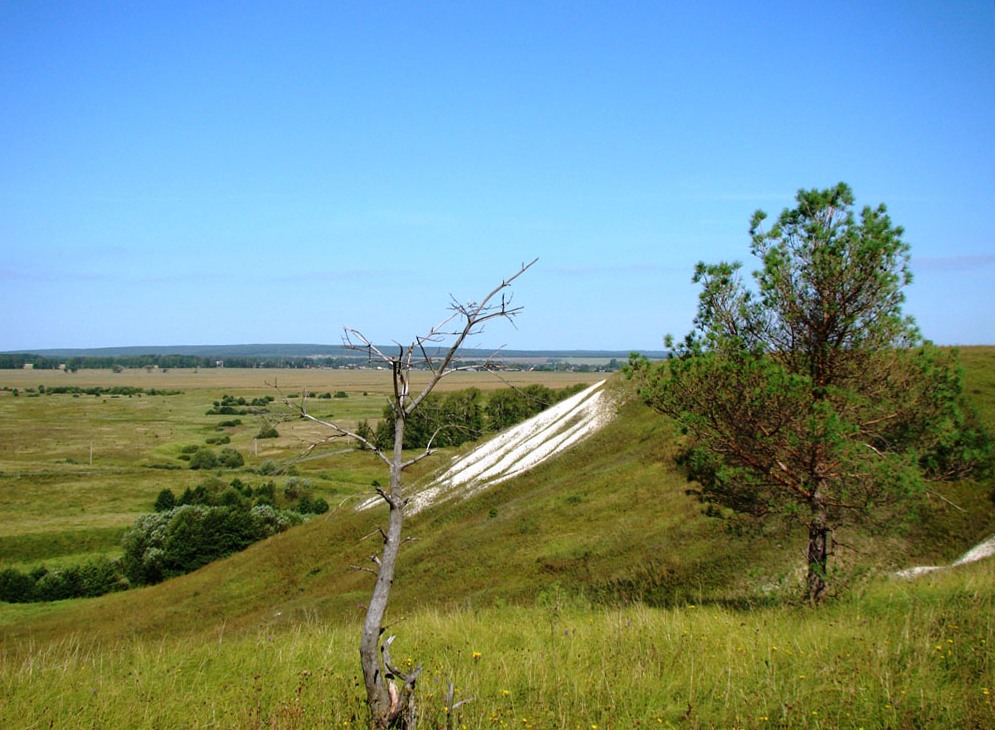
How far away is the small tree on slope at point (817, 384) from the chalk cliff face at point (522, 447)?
25.7 m

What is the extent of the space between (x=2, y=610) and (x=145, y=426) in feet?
374

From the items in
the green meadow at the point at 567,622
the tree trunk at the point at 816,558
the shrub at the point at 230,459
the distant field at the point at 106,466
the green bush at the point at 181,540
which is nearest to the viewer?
the green meadow at the point at 567,622

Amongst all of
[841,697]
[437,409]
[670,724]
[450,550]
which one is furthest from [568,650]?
[450,550]

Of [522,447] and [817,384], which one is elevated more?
[817,384]

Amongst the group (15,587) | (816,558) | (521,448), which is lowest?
(15,587)

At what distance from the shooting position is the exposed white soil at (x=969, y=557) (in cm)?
1684

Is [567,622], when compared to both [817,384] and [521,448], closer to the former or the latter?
[817,384]

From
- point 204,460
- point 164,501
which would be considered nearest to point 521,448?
point 164,501

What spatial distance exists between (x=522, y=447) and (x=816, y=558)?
33.8 meters

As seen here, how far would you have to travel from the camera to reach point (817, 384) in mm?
13602

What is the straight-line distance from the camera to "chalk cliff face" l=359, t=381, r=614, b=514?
4181 cm

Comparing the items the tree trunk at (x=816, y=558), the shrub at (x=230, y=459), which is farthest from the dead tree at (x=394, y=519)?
the shrub at (x=230, y=459)

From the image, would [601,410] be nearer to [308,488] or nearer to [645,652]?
[645,652]

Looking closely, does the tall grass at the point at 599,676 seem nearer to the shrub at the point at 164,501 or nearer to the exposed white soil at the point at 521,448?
the exposed white soil at the point at 521,448
